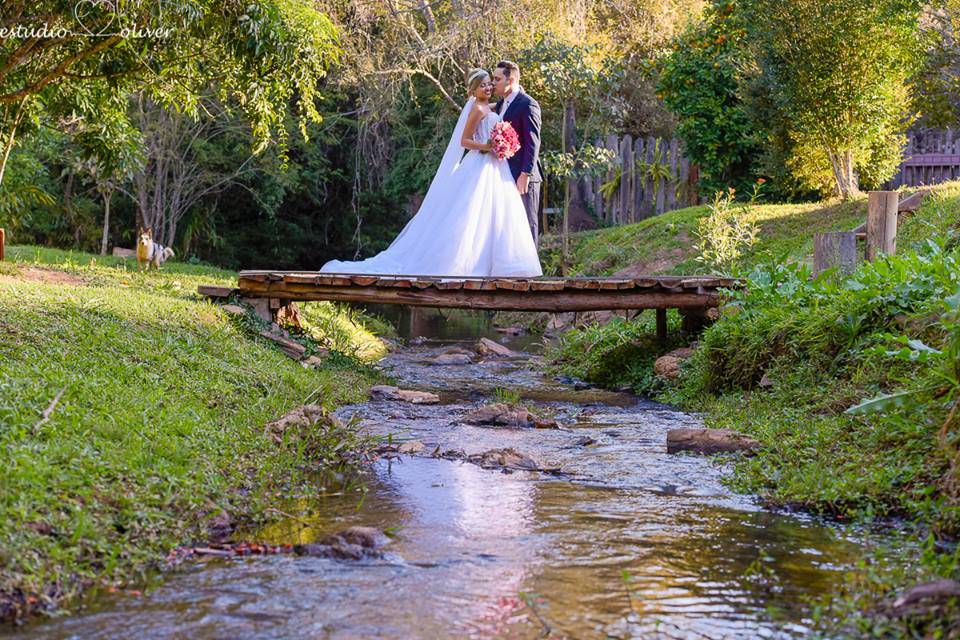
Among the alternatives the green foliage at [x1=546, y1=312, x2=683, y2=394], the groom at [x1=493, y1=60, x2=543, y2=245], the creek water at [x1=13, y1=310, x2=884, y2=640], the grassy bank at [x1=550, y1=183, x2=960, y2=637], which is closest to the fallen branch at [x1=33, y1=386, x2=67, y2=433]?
the creek water at [x1=13, y1=310, x2=884, y2=640]

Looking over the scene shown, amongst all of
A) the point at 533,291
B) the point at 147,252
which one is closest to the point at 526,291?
the point at 533,291

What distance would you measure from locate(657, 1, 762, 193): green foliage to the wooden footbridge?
8.63m

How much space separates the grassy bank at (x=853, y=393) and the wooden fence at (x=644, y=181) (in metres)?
8.98

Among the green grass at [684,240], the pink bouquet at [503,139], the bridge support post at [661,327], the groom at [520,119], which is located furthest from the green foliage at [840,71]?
the pink bouquet at [503,139]

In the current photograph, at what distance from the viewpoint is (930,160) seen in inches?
786

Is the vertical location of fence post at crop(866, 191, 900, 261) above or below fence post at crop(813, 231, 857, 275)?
above

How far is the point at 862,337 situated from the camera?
8258 mm

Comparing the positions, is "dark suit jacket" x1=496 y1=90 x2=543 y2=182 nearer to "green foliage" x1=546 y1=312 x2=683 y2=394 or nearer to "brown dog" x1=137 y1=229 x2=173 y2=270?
"green foliage" x1=546 y1=312 x2=683 y2=394

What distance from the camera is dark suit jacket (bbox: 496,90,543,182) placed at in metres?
12.4

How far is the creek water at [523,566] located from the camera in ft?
13.5

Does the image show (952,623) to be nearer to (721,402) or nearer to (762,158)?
(721,402)

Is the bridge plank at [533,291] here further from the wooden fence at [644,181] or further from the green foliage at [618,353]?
the wooden fence at [644,181]

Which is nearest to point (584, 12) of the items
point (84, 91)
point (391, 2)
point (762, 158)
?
point (391, 2)

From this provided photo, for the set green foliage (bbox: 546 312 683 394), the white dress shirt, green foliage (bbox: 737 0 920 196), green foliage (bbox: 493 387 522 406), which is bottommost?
green foliage (bbox: 493 387 522 406)
